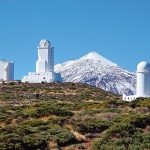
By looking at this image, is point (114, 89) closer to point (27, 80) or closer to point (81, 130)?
point (27, 80)

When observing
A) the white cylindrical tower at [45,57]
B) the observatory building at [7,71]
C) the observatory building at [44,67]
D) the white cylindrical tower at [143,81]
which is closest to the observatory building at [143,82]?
the white cylindrical tower at [143,81]

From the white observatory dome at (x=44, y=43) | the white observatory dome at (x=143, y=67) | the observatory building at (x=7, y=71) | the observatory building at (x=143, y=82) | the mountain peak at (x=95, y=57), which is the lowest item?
the observatory building at (x=143, y=82)

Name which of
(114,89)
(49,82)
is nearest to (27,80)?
(49,82)

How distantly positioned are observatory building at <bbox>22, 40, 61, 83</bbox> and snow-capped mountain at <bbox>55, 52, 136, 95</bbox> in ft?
160

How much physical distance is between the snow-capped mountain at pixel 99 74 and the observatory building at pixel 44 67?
1920 inches

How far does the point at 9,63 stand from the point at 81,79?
64458mm

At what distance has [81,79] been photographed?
170500 millimetres

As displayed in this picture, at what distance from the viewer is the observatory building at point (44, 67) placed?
9912 cm

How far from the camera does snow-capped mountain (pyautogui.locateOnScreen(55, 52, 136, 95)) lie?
15888cm

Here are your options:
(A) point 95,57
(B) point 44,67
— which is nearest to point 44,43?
→ (B) point 44,67

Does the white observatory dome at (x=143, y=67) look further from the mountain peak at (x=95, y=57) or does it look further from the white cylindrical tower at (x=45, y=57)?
the mountain peak at (x=95, y=57)

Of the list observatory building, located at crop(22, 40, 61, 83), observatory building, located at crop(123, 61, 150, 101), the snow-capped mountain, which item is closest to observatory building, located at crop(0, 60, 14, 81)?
observatory building, located at crop(22, 40, 61, 83)

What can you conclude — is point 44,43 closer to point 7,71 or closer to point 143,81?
point 7,71

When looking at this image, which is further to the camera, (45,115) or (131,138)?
(45,115)
